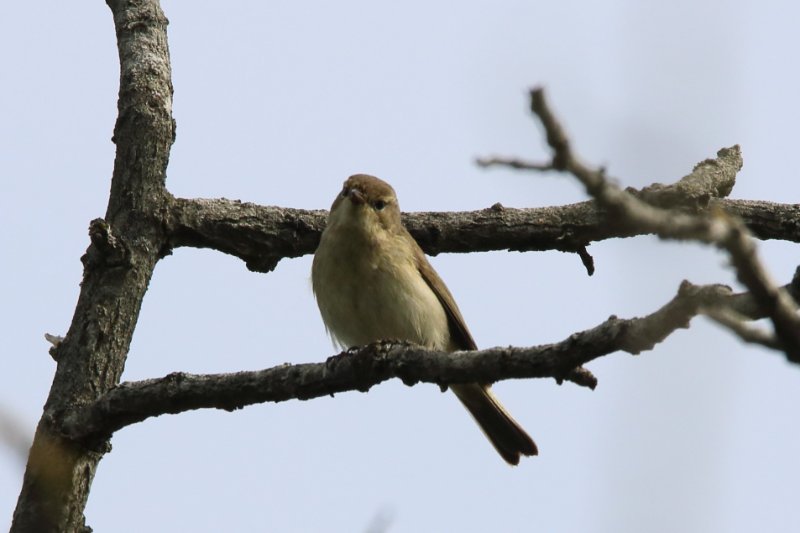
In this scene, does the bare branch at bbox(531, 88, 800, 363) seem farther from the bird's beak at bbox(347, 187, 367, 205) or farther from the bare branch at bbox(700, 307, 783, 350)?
the bird's beak at bbox(347, 187, 367, 205)

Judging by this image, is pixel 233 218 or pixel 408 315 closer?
pixel 233 218

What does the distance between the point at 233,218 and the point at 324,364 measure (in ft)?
4.99

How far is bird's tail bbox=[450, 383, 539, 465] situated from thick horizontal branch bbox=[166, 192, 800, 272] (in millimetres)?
1293

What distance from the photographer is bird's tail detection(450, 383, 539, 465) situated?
22.6 ft

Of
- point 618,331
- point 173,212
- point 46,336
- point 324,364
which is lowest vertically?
point 618,331

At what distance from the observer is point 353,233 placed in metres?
6.23

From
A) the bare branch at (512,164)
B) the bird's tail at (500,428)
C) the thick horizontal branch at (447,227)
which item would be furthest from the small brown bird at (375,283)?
the bare branch at (512,164)

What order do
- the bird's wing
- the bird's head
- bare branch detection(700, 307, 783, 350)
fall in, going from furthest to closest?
the bird's wing
the bird's head
bare branch detection(700, 307, 783, 350)

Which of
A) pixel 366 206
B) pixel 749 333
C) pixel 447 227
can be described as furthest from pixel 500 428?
pixel 749 333

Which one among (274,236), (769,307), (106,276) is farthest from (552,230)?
(769,307)

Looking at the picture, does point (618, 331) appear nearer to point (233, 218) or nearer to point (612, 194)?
point (612, 194)

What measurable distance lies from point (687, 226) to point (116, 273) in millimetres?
3848

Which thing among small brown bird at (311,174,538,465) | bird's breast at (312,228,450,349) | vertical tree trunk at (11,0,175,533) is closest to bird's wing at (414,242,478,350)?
small brown bird at (311,174,538,465)

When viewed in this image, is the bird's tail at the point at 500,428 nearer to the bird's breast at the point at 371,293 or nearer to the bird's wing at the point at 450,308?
the bird's wing at the point at 450,308
